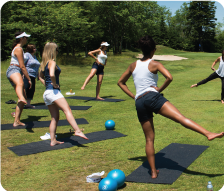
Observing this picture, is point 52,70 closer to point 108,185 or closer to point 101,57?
point 108,185

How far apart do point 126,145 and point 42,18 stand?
75.2 feet

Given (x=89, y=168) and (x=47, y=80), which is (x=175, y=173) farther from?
(x=47, y=80)

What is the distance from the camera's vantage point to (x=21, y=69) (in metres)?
6.45

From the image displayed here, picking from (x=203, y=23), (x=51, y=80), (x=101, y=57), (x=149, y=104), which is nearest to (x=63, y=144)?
(x=51, y=80)

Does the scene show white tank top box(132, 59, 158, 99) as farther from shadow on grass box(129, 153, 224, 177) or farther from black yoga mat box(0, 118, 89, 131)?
black yoga mat box(0, 118, 89, 131)

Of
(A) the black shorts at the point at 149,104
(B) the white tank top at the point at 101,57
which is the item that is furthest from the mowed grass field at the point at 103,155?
(B) the white tank top at the point at 101,57

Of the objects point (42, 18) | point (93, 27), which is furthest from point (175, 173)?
point (93, 27)

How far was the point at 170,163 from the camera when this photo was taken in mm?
4359

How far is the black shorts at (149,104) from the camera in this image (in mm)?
3691

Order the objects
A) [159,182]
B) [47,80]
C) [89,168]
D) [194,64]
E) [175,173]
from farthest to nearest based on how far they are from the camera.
→ [194,64], [47,80], [89,168], [175,173], [159,182]

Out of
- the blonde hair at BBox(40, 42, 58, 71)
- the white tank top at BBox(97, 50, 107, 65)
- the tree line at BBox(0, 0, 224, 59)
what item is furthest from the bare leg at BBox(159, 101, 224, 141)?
the tree line at BBox(0, 0, 224, 59)

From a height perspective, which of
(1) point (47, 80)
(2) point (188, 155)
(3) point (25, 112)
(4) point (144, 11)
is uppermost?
(4) point (144, 11)

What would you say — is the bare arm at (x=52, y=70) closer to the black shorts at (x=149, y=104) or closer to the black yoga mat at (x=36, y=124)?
the black shorts at (x=149, y=104)

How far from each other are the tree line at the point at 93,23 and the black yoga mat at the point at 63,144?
65.8 ft
